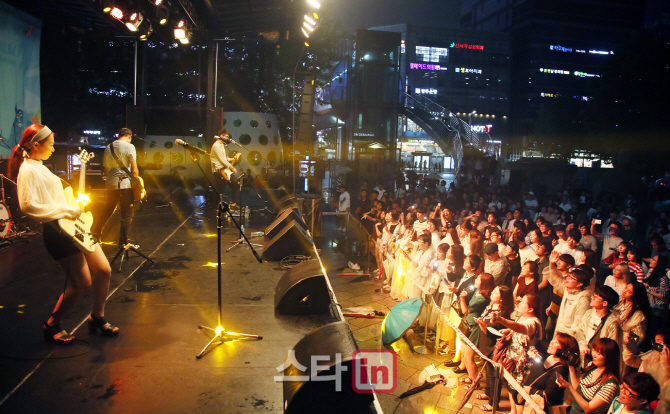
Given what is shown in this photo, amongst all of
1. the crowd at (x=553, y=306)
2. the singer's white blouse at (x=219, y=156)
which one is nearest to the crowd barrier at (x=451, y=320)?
the crowd at (x=553, y=306)

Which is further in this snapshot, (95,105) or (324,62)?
(324,62)

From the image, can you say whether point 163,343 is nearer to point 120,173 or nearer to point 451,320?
point 120,173

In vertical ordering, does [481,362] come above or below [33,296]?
below

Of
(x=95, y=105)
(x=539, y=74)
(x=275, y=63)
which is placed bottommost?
(x=95, y=105)

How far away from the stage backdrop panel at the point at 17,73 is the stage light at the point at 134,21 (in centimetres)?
210

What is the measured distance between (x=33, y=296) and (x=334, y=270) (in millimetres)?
5017

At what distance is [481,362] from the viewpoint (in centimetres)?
433

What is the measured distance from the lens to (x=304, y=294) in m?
3.98

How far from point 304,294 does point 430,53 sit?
65.1m

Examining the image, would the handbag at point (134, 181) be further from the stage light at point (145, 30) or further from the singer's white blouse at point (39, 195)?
the stage light at point (145, 30)

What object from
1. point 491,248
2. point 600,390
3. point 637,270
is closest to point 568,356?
point 600,390

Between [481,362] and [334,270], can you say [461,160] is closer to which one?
[334,270]

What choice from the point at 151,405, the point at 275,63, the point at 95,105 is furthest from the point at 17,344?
the point at 275,63

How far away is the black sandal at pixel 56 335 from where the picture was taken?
3.15 m
